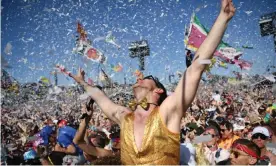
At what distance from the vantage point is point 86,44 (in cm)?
909

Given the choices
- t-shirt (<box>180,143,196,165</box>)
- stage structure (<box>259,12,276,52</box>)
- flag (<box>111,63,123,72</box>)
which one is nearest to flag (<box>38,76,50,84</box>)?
flag (<box>111,63,123,72</box>)

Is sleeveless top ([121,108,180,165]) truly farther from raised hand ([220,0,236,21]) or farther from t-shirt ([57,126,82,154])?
t-shirt ([57,126,82,154])

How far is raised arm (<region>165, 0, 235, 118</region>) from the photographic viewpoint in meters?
1.98

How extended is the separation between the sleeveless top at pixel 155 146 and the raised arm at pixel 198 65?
0.43 ft

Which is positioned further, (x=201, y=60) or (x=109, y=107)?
(x=109, y=107)

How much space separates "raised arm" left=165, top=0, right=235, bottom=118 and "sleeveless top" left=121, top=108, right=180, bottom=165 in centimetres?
13

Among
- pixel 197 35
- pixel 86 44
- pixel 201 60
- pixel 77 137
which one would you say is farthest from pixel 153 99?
pixel 197 35

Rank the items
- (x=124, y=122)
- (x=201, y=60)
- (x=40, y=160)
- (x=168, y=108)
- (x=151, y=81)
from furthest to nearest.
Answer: (x=40, y=160)
(x=151, y=81)
(x=124, y=122)
(x=168, y=108)
(x=201, y=60)

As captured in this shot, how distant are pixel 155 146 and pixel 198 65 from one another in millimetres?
562

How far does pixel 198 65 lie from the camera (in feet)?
6.61

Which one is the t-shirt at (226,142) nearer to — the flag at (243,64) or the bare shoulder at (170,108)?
the bare shoulder at (170,108)

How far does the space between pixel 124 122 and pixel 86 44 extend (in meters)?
7.03

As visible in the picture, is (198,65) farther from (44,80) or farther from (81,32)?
(44,80)

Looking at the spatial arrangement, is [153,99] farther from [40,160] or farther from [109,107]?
[40,160]
